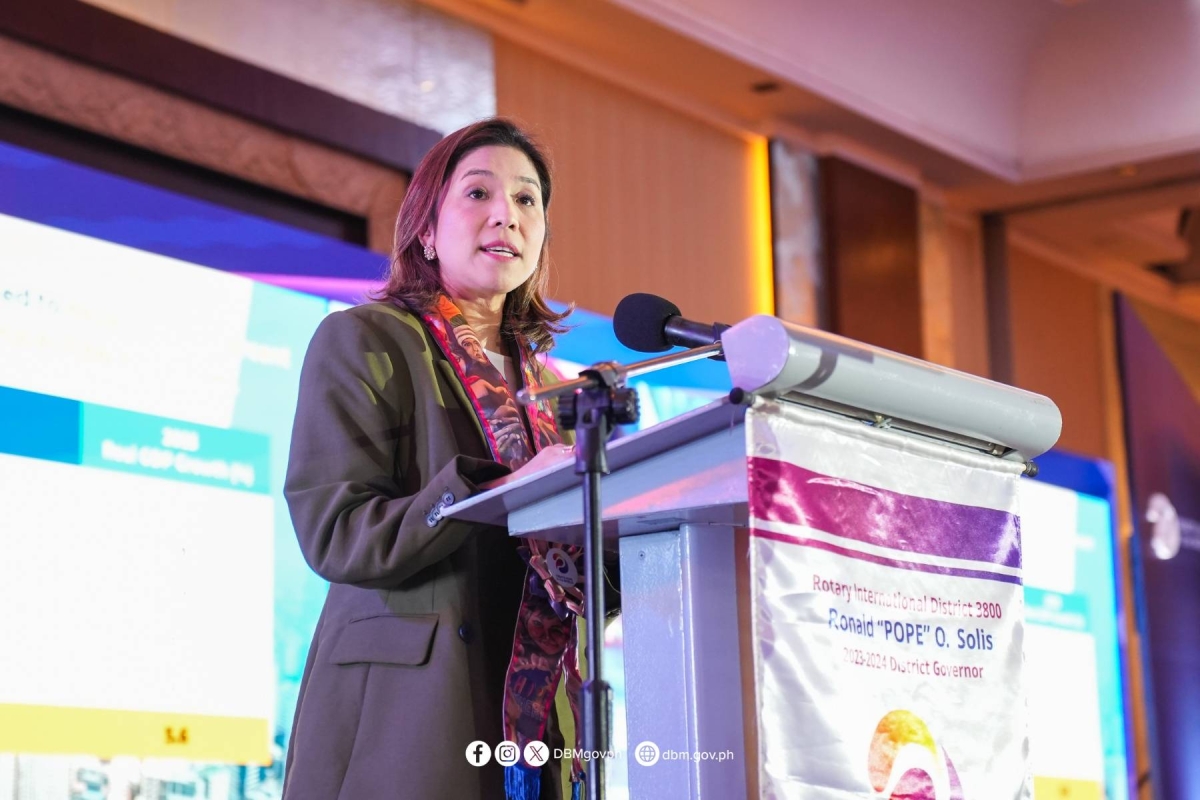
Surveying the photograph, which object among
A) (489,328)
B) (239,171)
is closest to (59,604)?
(489,328)

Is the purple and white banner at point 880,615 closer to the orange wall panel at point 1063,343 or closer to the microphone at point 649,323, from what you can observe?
the microphone at point 649,323

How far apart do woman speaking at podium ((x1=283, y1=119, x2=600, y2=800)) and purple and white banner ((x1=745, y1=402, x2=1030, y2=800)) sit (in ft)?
1.04

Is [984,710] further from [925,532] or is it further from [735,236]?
[735,236]

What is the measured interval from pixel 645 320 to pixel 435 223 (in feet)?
1.57

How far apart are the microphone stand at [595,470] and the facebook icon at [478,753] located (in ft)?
1.21

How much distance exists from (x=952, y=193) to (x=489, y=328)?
5.23 meters

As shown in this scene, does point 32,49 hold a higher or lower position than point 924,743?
higher

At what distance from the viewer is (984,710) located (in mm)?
1482

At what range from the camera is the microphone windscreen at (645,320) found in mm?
1664

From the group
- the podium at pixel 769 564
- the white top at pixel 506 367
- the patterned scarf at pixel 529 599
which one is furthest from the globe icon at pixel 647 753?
the white top at pixel 506 367

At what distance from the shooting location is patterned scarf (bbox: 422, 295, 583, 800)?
1.68 metres

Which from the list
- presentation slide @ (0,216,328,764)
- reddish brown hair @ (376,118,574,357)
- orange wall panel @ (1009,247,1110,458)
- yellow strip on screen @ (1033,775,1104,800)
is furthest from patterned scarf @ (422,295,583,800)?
orange wall panel @ (1009,247,1110,458)

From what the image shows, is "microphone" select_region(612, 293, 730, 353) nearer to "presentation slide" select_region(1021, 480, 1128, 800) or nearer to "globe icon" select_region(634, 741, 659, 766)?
"globe icon" select_region(634, 741, 659, 766)

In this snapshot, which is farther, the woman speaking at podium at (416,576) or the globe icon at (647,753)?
the woman speaking at podium at (416,576)
